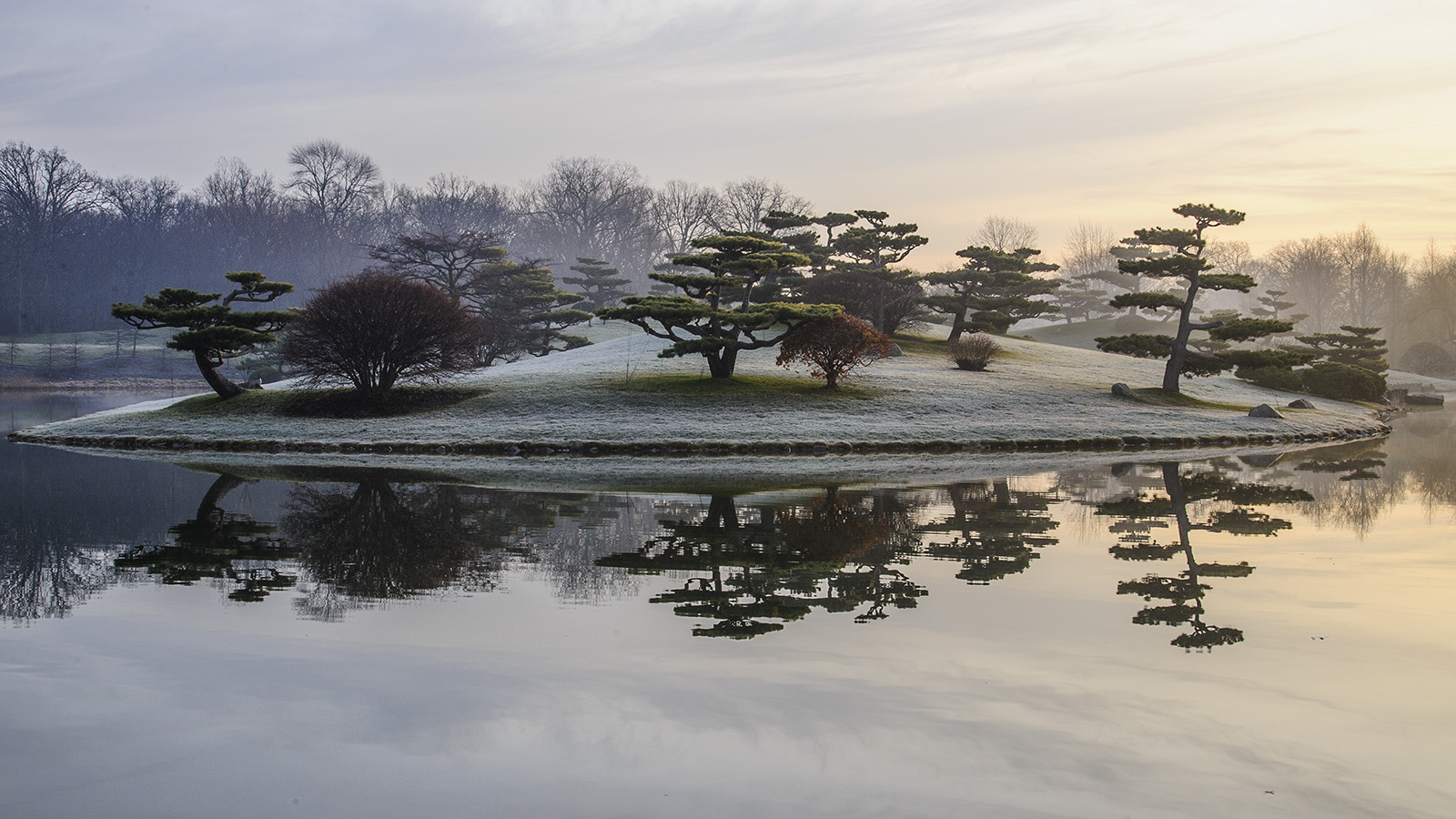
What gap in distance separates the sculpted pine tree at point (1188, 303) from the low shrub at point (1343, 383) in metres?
10.8

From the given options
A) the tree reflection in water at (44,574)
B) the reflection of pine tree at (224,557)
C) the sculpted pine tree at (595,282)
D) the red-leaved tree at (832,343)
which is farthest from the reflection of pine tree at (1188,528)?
the sculpted pine tree at (595,282)

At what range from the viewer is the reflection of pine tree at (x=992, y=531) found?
10.3m

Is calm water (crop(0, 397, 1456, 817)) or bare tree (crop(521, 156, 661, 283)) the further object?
bare tree (crop(521, 156, 661, 283))

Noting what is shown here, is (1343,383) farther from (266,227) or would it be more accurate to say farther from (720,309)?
(266,227)

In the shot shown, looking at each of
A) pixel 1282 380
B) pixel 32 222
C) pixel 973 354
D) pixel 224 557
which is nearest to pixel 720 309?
pixel 973 354

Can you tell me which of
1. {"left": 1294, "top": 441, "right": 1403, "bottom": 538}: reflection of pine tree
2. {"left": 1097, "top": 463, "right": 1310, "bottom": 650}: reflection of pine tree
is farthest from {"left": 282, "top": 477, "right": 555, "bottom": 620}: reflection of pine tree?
{"left": 1294, "top": 441, "right": 1403, "bottom": 538}: reflection of pine tree

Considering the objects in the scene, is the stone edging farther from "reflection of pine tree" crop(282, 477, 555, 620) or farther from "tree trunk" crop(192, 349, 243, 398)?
"reflection of pine tree" crop(282, 477, 555, 620)

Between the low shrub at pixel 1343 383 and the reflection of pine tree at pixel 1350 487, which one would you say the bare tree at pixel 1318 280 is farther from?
the reflection of pine tree at pixel 1350 487

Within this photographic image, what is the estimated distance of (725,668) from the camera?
6719 millimetres

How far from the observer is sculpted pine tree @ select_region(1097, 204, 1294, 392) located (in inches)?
1399

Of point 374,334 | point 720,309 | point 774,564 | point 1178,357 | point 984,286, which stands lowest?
point 774,564

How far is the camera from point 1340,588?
9.39 m

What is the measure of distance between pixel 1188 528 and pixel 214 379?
93.8 ft

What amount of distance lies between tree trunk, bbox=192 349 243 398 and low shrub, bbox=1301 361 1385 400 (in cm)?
4275
